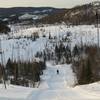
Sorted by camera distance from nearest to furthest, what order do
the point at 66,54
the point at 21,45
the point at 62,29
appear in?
1. the point at 66,54
2. the point at 21,45
3. the point at 62,29

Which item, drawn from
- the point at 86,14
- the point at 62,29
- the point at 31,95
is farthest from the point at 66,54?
the point at 86,14

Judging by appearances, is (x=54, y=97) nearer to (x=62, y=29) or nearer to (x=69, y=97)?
(x=69, y=97)

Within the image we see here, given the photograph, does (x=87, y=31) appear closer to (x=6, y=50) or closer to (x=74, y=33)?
(x=74, y=33)

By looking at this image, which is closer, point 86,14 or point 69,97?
point 69,97

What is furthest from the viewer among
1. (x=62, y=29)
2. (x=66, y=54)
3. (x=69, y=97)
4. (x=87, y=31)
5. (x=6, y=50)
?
(x=62, y=29)

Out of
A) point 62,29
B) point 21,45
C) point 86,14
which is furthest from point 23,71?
point 86,14

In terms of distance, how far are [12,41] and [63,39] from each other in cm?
1760

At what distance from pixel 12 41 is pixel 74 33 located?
23.6 metres

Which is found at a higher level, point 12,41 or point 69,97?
point 69,97

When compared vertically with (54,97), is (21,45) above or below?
below

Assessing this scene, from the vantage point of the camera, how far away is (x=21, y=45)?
128750 mm

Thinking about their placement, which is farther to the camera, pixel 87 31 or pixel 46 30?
pixel 46 30

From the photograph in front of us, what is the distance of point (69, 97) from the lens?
17359 mm

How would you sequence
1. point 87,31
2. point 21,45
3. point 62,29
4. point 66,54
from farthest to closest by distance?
point 62,29
point 87,31
point 21,45
point 66,54
